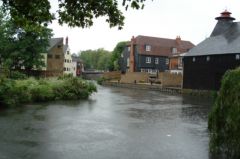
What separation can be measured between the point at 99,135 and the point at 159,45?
239ft

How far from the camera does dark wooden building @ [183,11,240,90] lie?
46406 millimetres

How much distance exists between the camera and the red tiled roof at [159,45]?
281 feet

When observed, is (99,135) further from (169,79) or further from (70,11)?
(169,79)

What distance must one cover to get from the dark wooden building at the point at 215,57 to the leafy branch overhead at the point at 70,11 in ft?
125

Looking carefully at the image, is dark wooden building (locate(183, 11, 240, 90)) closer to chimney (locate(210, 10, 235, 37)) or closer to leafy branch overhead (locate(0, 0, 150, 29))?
chimney (locate(210, 10, 235, 37))

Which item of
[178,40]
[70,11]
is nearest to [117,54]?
[178,40]

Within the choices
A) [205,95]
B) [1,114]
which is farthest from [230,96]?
[205,95]

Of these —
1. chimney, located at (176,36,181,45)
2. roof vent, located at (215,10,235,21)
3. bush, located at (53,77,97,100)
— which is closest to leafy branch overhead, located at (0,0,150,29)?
bush, located at (53,77,97,100)

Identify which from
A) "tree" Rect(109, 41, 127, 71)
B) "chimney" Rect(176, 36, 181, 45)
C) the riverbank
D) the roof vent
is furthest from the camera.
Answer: "tree" Rect(109, 41, 127, 71)

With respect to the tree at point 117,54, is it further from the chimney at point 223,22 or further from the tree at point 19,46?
Answer: the chimney at point 223,22

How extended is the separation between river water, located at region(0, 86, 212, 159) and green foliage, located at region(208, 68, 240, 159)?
5.50 feet

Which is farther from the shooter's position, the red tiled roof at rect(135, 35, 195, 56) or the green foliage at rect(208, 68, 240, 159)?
the red tiled roof at rect(135, 35, 195, 56)

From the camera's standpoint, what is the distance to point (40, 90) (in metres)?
32.7

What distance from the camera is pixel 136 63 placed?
86312 mm
